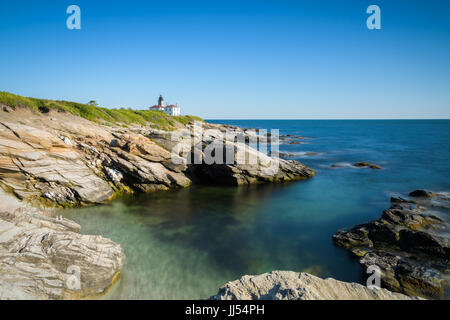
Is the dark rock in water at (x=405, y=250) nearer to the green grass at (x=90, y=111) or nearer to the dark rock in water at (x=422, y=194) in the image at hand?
the dark rock in water at (x=422, y=194)

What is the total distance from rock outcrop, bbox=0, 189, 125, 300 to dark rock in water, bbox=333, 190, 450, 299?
12.3 metres

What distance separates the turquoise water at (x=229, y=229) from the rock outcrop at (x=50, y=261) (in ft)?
3.26

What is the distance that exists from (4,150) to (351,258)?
76.9 ft

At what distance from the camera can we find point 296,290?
→ 5945 millimetres

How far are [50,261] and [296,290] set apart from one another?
9.35m

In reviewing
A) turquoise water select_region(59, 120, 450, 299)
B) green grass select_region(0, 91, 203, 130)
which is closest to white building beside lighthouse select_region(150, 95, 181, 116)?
green grass select_region(0, 91, 203, 130)

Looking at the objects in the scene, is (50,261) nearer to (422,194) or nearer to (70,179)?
(70,179)

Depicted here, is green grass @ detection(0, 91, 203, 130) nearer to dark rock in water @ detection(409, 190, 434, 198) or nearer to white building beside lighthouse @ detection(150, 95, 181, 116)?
white building beside lighthouse @ detection(150, 95, 181, 116)

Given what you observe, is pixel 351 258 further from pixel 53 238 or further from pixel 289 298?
pixel 53 238

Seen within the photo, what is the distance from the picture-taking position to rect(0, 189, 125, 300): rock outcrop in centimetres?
791

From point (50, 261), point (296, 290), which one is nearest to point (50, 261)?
point (50, 261)

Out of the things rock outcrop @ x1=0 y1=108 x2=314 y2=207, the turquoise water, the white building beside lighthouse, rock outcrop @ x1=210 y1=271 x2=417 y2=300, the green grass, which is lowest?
the turquoise water

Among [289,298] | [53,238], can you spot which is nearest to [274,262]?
[289,298]
